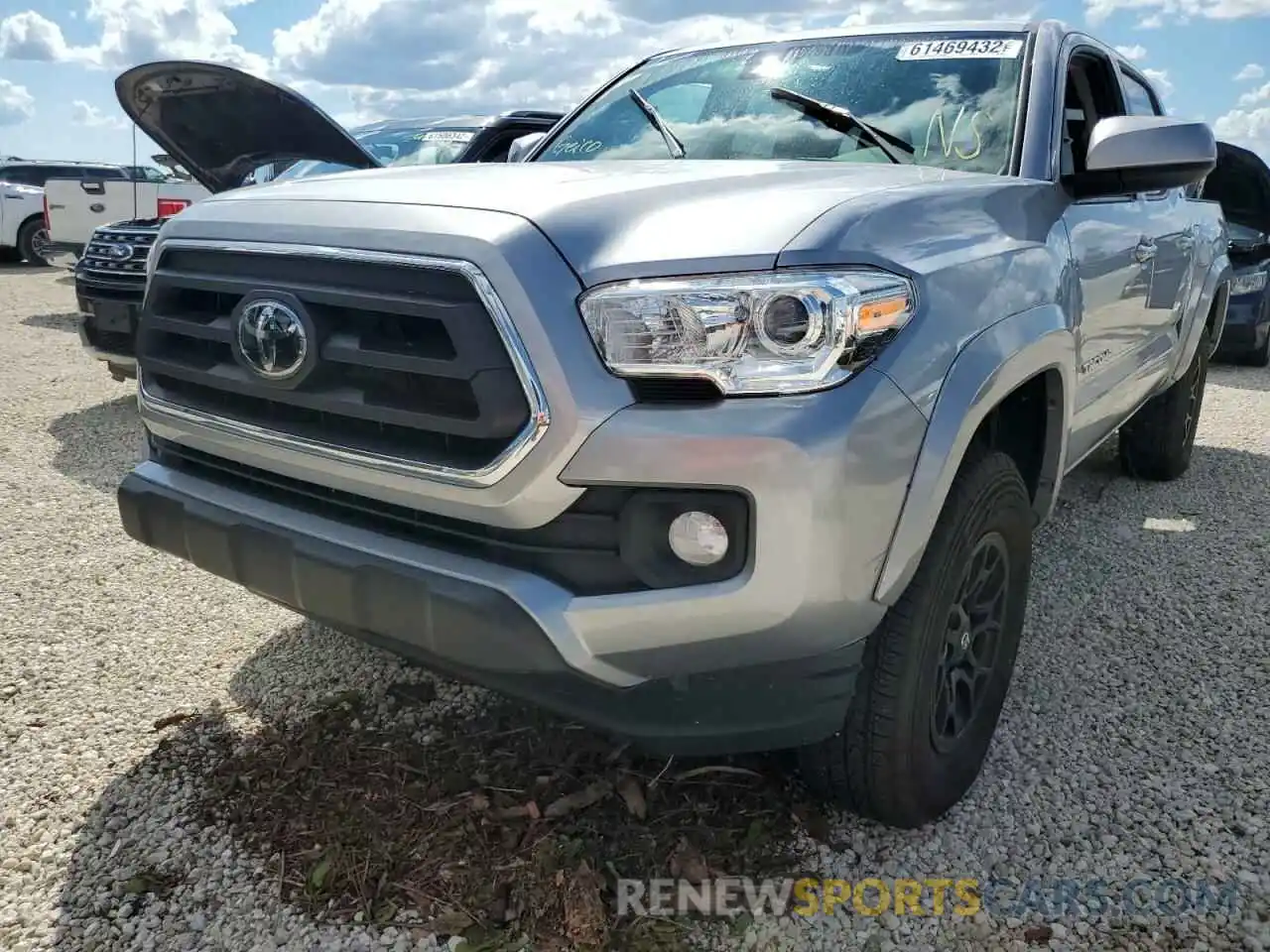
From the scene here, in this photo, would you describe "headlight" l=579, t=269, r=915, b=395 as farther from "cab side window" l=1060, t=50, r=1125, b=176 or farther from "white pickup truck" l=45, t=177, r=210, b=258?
"white pickup truck" l=45, t=177, r=210, b=258

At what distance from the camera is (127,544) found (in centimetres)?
411

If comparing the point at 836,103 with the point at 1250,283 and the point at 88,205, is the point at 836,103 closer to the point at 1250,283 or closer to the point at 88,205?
the point at 1250,283

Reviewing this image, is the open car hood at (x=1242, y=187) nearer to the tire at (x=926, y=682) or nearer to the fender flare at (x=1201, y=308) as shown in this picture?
the fender flare at (x=1201, y=308)

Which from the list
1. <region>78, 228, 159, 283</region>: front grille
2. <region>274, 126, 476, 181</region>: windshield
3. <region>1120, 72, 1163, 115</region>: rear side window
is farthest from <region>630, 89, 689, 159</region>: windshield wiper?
<region>274, 126, 476, 181</region>: windshield

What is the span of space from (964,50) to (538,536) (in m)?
2.08

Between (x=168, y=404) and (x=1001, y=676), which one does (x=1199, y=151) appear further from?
(x=168, y=404)

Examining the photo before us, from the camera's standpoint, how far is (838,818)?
239 centimetres

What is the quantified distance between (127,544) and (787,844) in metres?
2.97

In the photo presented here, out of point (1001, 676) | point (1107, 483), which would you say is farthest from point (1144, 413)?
point (1001, 676)

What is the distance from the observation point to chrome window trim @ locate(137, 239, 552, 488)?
177 centimetres

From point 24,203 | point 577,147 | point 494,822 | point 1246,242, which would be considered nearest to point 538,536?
point 494,822

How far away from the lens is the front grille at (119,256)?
5656 millimetres

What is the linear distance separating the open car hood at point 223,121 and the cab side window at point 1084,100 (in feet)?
7.49

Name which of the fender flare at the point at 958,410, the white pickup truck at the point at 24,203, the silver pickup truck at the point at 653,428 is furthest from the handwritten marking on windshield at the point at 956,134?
the white pickup truck at the point at 24,203
